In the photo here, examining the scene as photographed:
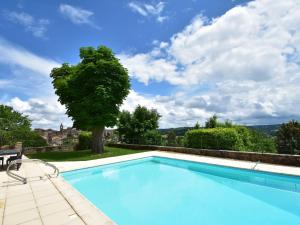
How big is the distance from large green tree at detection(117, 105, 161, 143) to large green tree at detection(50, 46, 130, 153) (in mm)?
4675

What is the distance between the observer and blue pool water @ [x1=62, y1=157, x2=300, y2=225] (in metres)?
6.34

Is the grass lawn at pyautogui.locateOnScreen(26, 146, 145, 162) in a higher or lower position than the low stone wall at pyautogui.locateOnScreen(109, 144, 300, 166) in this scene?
lower

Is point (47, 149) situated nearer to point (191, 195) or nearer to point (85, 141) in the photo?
point (85, 141)

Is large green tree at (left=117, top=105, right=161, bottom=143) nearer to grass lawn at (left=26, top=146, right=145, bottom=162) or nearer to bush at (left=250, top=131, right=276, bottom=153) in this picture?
grass lawn at (left=26, top=146, right=145, bottom=162)

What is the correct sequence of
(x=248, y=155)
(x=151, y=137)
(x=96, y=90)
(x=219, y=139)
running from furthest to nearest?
(x=151, y=137) → (x=96, y=90) → (x=219, y=139) → (x=248, y=155)

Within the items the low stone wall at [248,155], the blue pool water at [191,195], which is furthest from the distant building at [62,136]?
the blue pool water at [191,195]

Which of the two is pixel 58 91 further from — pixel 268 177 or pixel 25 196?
pixel 268 177

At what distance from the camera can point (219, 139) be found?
50.2 feet

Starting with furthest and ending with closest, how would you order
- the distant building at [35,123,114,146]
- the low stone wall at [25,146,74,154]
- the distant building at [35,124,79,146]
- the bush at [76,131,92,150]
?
the distant building at [35,124,79,146]
the distant building at [35,123,114,146]
the bush at [76,131,92,150]
the low stone wall at [25,146,74,154]

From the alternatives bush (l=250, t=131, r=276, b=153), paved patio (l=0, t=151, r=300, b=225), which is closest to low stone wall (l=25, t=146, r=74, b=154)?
paved patio (l=0, t=151, r=300, b=225)

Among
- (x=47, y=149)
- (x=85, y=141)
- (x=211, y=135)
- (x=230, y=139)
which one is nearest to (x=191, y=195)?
(x=230, y=139)

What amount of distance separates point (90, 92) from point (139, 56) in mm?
5968

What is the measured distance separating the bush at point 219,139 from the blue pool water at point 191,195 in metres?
3.27

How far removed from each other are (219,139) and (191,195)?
7.88 meters
